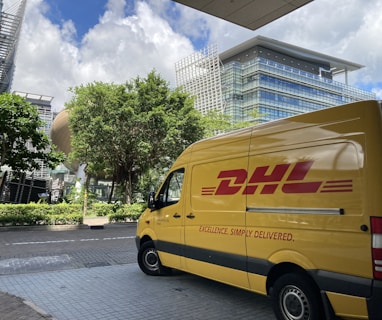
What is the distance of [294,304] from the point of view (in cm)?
409

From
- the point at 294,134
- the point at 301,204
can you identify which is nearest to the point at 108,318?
the point at 301,204

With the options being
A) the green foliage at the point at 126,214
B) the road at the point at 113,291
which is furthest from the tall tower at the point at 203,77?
the road at the point at 113,291

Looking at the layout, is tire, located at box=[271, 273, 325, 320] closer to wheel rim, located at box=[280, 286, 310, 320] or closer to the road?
wheel rim, located at box=[280, 286, 310, 320]

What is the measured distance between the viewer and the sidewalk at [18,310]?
4.55 m

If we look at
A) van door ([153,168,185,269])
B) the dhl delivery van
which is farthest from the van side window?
the dhl delivery van

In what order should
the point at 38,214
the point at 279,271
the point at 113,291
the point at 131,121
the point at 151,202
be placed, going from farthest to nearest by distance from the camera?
the point at 131,121 → the point at 38,214 → the point at 151,202 → the point at 113,291 → the point at 279,271

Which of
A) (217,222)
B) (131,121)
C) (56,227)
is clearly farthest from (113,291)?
(131,121)

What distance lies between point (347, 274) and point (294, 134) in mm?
1693

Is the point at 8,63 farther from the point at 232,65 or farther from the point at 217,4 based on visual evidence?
the point at 232,65

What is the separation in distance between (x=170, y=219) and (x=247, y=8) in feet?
12.9

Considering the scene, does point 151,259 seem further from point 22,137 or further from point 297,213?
point 22,137

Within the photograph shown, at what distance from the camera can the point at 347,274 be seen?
11.6 feet

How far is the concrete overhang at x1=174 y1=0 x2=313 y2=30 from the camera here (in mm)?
5932

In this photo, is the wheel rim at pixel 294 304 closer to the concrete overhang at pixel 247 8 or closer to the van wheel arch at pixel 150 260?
the van wheel arch at pixel 150 260
